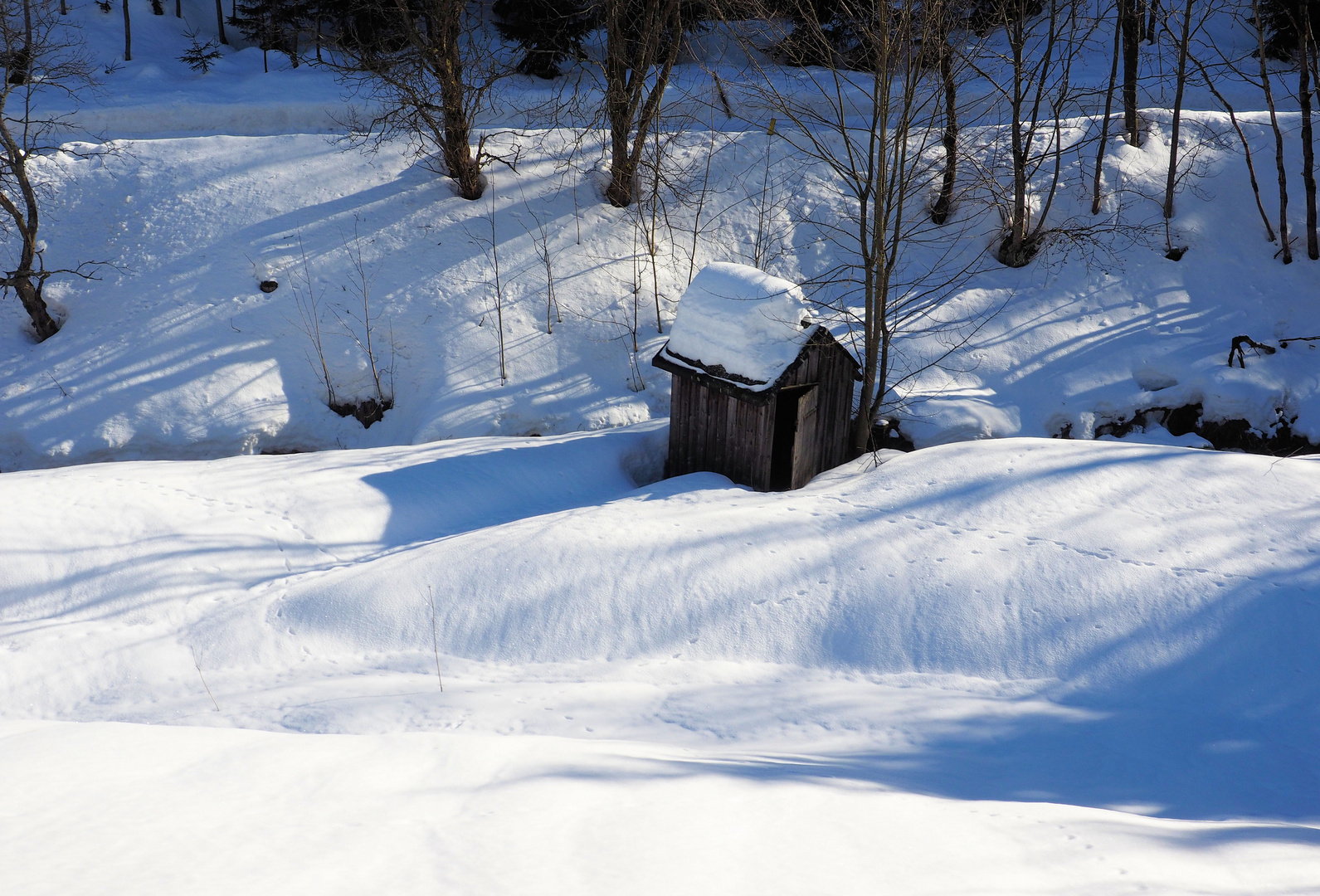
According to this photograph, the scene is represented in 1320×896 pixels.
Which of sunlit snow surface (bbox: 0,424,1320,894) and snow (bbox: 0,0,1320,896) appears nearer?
sunlit snow surface (bbox: 0,424,1320,894)

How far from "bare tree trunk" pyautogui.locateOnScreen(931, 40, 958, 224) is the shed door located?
5.13 meters

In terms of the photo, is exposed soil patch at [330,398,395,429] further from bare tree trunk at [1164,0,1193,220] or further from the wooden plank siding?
bare tree trunk at [1164,0,1193,220]

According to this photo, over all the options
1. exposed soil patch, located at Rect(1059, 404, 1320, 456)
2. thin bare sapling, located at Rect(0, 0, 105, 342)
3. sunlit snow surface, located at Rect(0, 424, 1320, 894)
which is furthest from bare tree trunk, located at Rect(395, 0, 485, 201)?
exposed soil patch, located at Rect(1059, 404, 1320, 456)

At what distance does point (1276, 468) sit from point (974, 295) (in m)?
6.01

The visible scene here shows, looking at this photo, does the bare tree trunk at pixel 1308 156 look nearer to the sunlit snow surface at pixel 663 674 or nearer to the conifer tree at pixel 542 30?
the sunlit snow surface at pixel 663 674

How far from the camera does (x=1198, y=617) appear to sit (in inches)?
235

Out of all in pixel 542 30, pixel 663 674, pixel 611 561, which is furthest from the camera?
pixel 542 30

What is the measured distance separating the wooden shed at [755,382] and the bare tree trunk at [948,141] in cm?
462

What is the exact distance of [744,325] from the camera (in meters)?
7.98

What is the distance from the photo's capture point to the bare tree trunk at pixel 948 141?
38.5ft

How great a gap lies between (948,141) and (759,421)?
715cm

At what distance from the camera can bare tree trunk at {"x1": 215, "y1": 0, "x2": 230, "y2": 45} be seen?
2303 centimetres

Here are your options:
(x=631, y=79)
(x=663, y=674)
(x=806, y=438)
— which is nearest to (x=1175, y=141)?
(x=631, y=79)

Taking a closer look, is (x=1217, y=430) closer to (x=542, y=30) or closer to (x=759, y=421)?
(x=759, y=421)
